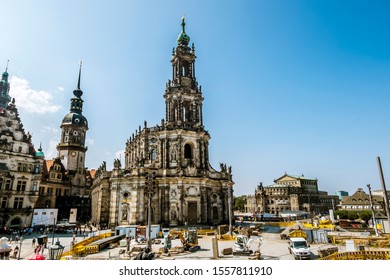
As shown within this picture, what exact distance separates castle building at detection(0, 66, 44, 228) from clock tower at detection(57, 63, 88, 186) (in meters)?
25.4

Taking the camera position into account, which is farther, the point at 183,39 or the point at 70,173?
the point at 70,173

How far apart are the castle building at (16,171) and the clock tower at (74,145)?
2538 centimetres

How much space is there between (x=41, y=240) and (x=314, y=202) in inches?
3977

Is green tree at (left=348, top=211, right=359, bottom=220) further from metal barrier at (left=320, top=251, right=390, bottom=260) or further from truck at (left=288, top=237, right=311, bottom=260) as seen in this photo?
metal barrier at (left=320, top=251, right=390, bottom=260)

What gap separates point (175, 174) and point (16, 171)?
23552 mm

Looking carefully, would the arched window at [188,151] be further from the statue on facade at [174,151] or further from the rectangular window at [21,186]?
the rectangular window at [21,186]

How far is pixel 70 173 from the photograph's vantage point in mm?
65438

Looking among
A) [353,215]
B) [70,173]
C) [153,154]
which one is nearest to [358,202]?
[353,215]

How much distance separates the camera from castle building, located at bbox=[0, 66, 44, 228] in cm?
3747

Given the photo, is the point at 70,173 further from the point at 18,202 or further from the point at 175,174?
the point at 175,174

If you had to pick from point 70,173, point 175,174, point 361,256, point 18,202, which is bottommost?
point 361,256

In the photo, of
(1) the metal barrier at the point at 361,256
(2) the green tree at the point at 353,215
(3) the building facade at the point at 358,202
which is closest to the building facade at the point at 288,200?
(3) the building facade at the point at 358,202

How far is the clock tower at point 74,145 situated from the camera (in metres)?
66.5
